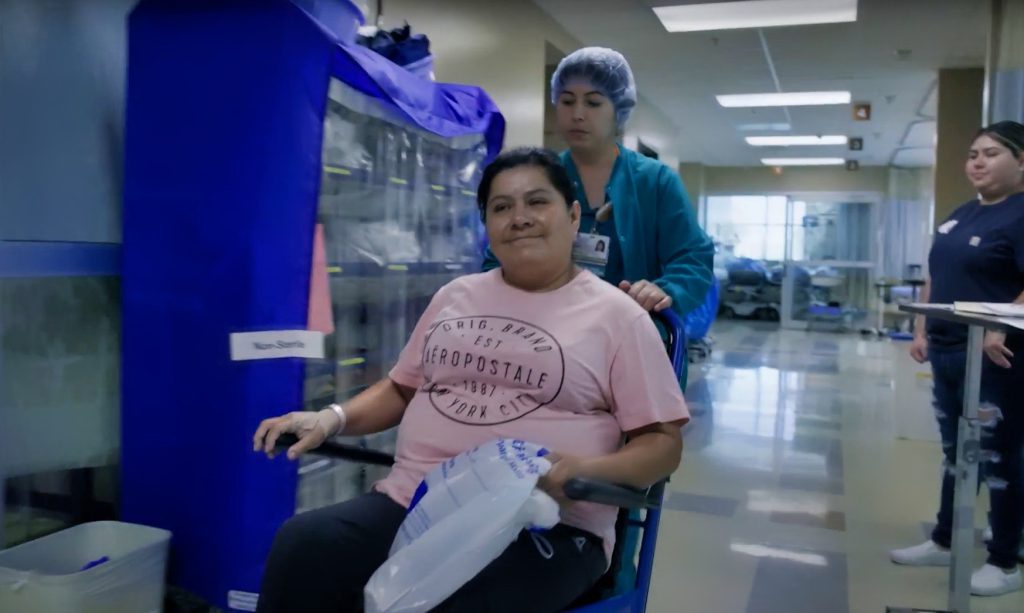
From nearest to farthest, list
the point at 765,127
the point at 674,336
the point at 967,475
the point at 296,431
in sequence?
1. the point at 296,431
2. the point at 674,336
3. the point at 967,475
4. the point at 765,127

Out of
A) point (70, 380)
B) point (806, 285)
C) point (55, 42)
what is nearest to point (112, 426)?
point (70, 380)

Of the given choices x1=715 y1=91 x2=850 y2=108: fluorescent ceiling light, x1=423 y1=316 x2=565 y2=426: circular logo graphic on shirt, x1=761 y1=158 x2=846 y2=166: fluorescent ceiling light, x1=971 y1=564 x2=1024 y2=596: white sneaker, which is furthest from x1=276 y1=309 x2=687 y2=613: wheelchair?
x1=761 y1=158 x2=846 y2=166: fluorescent ceiling light

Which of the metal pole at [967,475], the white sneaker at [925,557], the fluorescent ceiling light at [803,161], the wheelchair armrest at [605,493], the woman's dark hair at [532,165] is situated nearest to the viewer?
the wheelchair armrest at [605,493]

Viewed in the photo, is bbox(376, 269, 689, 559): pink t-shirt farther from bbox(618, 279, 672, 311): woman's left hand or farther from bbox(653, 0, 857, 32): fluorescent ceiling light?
bbox(653, 0, 857, 32): fluorescent ceiling light

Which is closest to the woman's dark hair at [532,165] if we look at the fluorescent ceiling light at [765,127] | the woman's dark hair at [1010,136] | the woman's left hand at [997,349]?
the woman's left hand at [997,349]

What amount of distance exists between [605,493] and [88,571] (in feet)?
4.31

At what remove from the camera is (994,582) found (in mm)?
2598

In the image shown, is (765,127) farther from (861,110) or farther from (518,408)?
(518,408)

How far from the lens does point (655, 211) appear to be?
1.85m

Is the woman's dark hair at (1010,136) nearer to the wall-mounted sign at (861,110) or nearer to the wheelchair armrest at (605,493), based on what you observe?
the wheelchair armrest at (605,493)

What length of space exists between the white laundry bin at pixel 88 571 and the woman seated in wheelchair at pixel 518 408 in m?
0.75

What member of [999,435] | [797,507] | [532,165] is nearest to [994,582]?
[999,435]

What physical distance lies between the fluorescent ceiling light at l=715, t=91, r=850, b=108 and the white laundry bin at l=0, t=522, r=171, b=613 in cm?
709

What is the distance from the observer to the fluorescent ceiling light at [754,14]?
4.87 m
